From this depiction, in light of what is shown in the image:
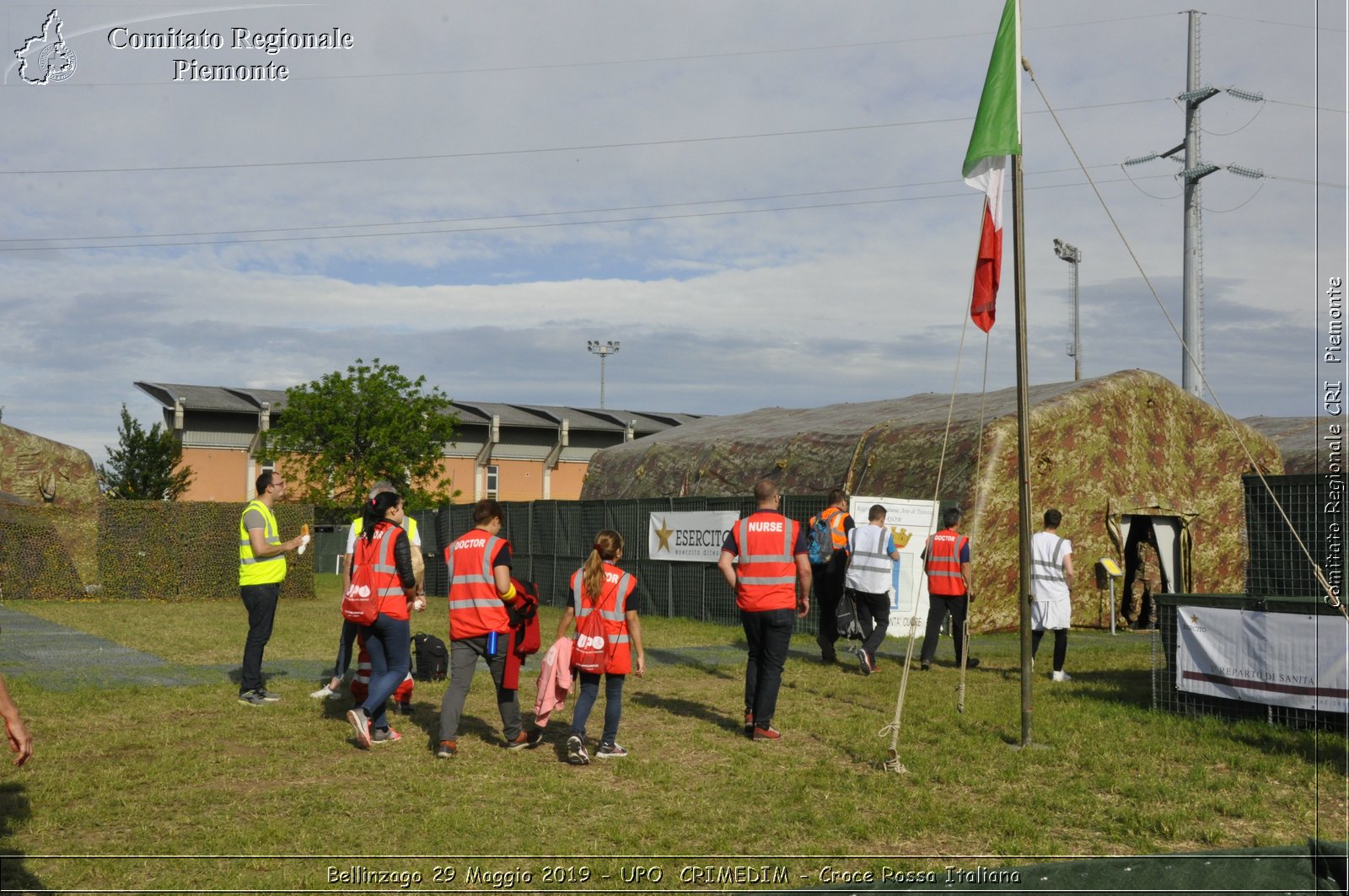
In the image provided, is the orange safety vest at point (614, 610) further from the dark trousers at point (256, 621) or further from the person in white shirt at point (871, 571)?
the person in white shirt at point (871, 571)

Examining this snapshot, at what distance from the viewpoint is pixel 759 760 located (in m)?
8.09

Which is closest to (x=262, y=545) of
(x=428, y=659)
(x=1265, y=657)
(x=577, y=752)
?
(x=428, y=659)

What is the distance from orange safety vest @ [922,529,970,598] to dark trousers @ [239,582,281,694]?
685cm

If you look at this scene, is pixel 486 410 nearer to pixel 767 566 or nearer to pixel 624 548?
pixel 624 548

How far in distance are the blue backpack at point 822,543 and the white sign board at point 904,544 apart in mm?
2967

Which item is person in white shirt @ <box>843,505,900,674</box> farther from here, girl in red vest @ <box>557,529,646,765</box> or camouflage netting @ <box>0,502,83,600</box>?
camouflage netting @ <box>0,502,83,600</box>

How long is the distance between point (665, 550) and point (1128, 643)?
7.71 metres

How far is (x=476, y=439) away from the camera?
56.4 m

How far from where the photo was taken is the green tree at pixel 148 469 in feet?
155

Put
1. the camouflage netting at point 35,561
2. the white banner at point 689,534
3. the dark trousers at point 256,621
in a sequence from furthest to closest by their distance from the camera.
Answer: the camouflage netting at point 35,561
the white banner at point 689,534
the dark trousers at point 256,621

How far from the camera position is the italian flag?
8453 mm

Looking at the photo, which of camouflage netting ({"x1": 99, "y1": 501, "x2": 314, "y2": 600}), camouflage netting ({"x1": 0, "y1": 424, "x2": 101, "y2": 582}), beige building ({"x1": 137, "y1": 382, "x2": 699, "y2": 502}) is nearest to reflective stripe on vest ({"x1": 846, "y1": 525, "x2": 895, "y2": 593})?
camouflage netting ({"x1": 99, "y1": 501, "x2": 314, "y2": 600})

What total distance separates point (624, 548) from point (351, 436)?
23.8 m

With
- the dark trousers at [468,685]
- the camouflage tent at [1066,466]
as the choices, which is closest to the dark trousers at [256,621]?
the dark trousers at [468,685]
